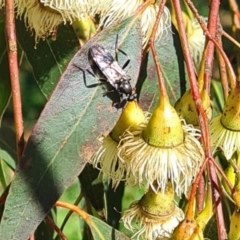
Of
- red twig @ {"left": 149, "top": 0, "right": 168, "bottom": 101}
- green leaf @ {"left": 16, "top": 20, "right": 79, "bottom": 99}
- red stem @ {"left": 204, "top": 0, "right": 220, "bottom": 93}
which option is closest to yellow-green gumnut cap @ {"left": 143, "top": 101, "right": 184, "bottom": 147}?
red twig @ {"left": 149, "top": 0, "right": 168, "bottom": 101}

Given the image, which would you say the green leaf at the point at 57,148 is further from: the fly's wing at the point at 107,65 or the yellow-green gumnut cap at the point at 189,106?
the yellow-green gumnut cap at the point at 189,106

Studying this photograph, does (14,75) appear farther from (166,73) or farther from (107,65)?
(166,73)

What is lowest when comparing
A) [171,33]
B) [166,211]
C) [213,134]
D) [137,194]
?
[137,194]

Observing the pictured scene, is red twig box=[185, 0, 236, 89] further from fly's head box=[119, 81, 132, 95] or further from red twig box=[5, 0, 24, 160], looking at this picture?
red twig box=[5, 0, 24, 160]

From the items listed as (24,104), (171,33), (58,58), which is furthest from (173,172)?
(24,104)

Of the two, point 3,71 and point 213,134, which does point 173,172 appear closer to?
point 213,134

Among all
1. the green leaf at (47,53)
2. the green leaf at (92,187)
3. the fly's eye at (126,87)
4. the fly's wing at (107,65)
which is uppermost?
the fly's wing at (107,65)

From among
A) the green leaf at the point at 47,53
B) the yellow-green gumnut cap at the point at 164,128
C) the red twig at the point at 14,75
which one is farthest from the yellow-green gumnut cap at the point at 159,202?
the green leaf at the point at 47,53
